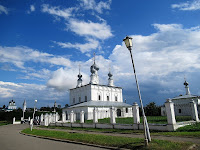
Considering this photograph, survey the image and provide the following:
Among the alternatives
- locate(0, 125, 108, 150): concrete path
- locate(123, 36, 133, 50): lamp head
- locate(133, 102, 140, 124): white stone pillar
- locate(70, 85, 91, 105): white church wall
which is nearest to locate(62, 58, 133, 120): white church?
locate(70, 85, 91, 105): white church wall

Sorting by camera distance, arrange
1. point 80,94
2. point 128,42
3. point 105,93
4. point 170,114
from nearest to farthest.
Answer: point 128,42
point 170,114
point 105,93
point 80,94

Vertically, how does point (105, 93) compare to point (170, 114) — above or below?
above

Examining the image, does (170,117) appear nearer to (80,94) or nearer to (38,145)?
(38,145)

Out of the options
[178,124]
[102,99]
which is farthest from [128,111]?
[178,124]

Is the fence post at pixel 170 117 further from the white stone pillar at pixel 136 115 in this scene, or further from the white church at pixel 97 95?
the white church at pixel 97 95

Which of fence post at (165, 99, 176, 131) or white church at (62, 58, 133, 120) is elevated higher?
white church at (62, 58, 133, 120)

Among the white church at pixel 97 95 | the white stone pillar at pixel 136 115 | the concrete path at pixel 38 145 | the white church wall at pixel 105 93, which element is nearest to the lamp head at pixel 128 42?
the concrete path at pixel 38 145

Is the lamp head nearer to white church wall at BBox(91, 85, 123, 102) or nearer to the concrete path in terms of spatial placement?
the concrete path

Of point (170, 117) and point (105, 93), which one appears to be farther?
point (105, 93)

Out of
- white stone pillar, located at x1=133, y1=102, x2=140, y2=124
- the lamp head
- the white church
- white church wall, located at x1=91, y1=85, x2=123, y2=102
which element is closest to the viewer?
the lamp head

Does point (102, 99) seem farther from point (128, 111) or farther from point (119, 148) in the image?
point (119, 148)

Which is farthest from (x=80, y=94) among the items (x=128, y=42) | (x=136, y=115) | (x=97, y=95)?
(x=128, y=42)

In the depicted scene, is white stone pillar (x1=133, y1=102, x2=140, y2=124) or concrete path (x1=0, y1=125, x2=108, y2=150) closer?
concrete path (x1=0, y1=125, x2=108, y2=150)

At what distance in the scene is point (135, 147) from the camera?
284 inches
